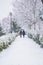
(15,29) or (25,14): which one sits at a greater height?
(25,14)

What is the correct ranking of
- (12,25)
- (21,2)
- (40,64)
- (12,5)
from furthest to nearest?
1. (12,25)
2. (12,5)
3. (21,2)
4. (40,64)

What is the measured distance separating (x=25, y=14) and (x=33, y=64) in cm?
3109

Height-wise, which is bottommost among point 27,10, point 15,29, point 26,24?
point 15,29

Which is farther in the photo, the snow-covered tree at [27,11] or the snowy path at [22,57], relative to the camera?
the snow-covered tree at [27,11]

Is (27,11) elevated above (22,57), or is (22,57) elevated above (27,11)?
(27,11)

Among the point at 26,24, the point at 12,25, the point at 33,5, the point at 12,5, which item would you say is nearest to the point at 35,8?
the point at 33,5

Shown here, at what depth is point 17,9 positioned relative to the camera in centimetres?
4159

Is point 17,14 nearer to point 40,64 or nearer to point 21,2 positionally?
point 21,2

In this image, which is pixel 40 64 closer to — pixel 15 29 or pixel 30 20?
pixel 30 20

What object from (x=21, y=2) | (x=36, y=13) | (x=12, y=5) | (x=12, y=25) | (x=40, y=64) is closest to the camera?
(x=40, y=64)

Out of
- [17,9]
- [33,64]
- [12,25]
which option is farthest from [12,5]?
[33,64]

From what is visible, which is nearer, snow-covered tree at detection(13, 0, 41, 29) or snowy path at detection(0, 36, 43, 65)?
snowy path at detection(0, 36, 43, 65)

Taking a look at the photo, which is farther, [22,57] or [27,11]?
[27,11]

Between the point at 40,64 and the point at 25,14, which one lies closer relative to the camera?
the point at 40,64
